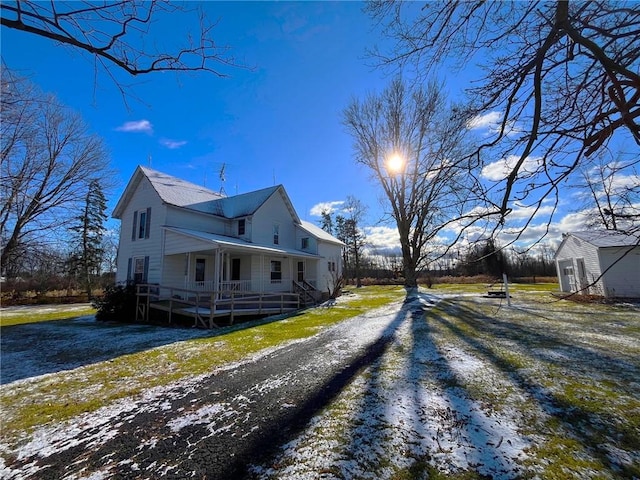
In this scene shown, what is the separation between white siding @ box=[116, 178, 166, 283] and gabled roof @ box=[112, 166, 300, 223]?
1.33 ft

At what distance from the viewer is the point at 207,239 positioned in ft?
41.0

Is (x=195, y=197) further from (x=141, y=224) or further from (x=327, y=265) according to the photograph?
(x=327, y=265)

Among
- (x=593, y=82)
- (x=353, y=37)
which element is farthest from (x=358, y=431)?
(x=353, y=37)

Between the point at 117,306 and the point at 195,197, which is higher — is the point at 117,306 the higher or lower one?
the lower one

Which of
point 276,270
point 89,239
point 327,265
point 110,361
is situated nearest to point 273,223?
point 276,270

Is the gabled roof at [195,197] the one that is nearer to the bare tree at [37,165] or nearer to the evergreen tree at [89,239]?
the bare tree at [37,165]

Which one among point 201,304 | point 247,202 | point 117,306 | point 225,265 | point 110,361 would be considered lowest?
point 110,361

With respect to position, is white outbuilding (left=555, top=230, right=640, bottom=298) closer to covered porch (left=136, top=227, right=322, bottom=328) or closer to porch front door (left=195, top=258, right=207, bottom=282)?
covered porch (left=136, top=227, right=322, bottom=328)

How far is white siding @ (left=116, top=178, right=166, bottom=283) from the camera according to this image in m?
15.1

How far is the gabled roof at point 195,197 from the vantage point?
16328 mm

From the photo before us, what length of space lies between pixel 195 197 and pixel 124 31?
16.9 m

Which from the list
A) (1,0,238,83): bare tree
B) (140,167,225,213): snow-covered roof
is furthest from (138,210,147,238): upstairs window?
(1,0,238,83): bare tree

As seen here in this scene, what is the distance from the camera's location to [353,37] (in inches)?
163

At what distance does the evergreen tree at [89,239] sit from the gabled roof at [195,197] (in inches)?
590
